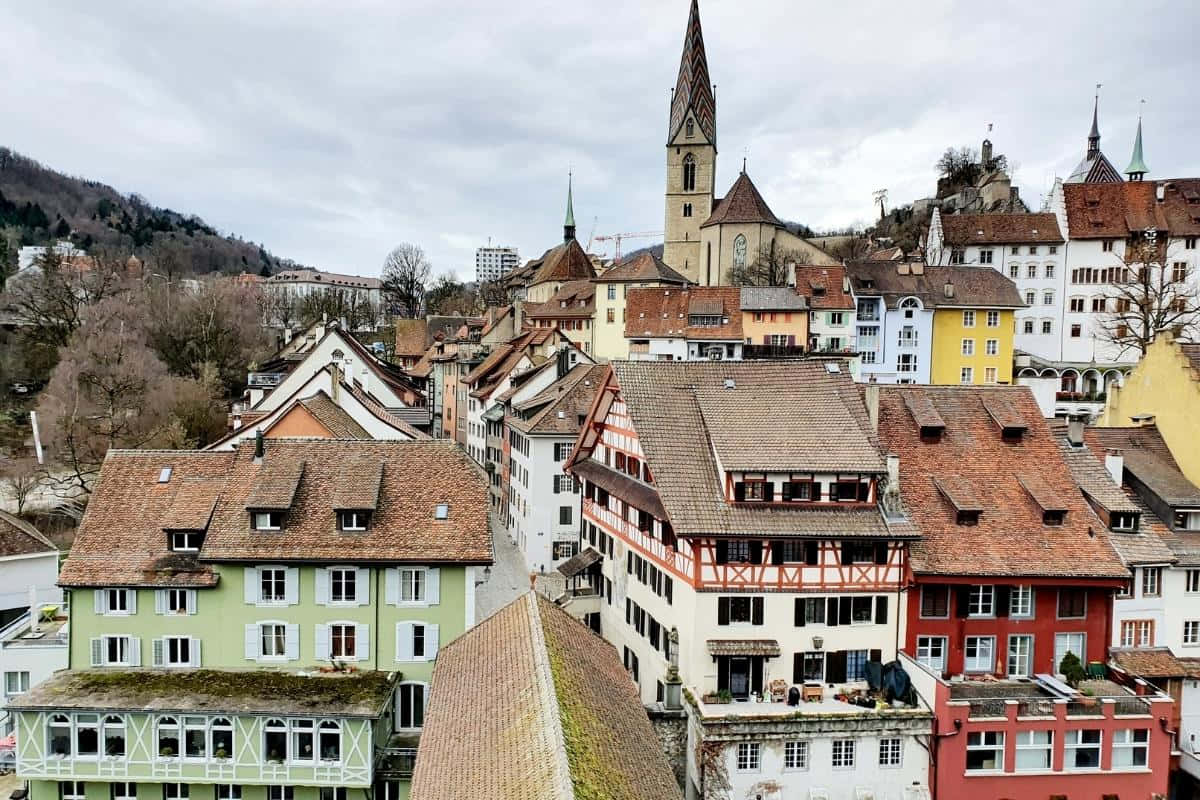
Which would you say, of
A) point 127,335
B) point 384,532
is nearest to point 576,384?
point 384,532

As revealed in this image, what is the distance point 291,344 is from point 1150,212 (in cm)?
6245

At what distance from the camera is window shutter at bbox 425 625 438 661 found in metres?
22.7

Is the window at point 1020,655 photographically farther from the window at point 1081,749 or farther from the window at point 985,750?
the window at point 985,750

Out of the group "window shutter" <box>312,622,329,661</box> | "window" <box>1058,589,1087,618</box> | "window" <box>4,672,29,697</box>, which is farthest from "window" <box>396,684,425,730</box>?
"window" <box>1058,589,1087,618</box>

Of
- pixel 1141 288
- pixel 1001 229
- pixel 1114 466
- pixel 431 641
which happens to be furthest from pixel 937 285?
pixel 431 641

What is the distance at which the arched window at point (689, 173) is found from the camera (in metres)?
83.0

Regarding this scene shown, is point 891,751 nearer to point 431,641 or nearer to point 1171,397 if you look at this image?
point 431,641

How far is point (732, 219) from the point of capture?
72812 mm

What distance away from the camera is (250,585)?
22.6m

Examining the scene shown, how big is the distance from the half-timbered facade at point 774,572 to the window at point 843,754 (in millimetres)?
45

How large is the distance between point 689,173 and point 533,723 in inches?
2967

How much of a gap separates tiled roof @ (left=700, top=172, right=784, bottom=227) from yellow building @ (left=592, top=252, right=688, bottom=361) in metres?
8.84

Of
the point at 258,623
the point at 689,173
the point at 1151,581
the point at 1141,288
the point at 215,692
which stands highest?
the point at 689,173

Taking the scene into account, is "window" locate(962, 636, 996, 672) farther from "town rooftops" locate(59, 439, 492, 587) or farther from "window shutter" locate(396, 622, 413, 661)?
"window shutter" locate(396, 622, 413, 661)
